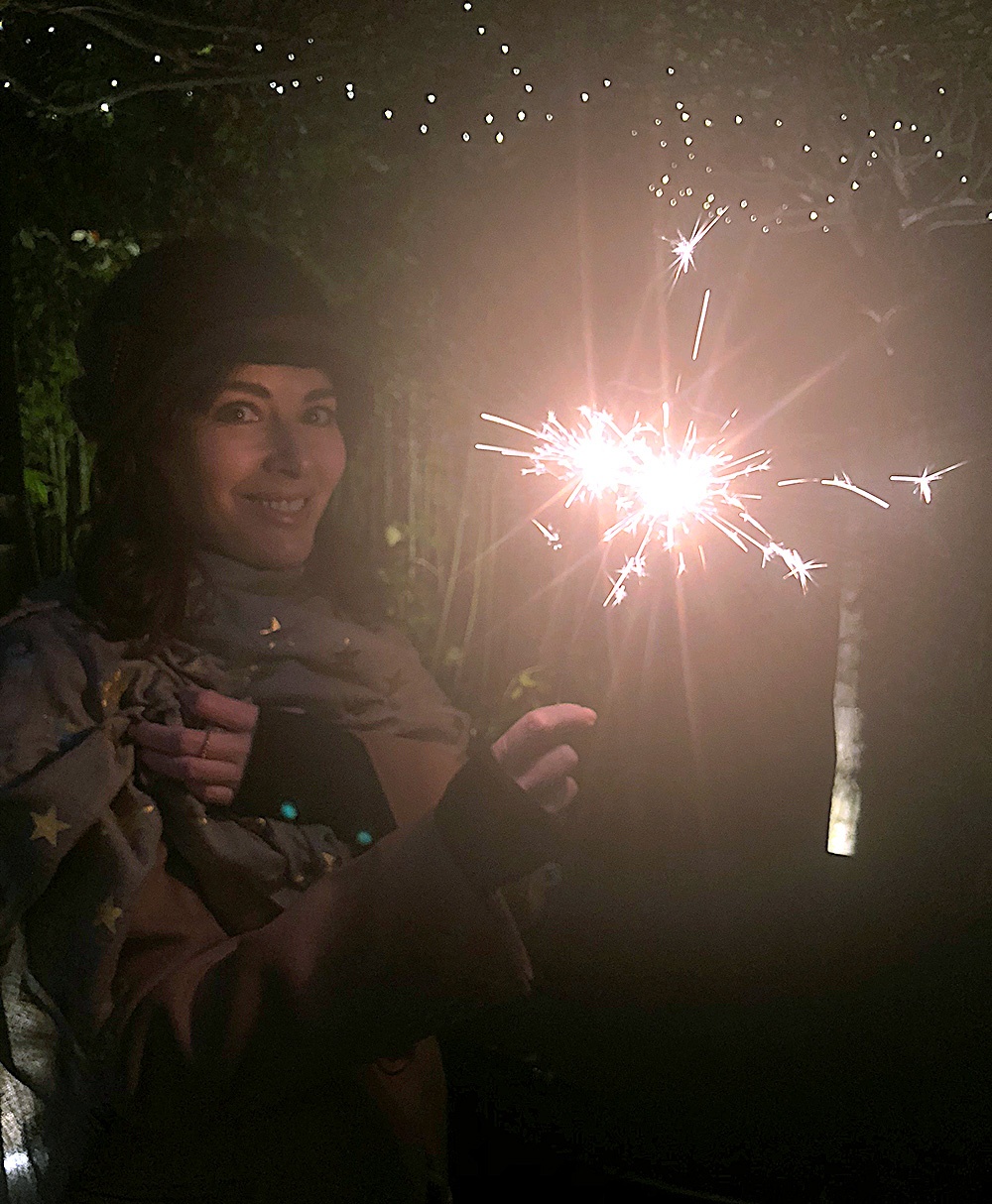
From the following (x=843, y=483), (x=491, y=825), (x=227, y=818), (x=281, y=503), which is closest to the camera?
(x=491, y=825)

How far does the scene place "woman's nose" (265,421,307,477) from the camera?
1809 millimetres

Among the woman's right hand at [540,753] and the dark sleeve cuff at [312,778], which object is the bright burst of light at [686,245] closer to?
the woman's right hand at [540,753]

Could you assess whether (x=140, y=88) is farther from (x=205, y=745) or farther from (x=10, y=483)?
(x=205, y=745)

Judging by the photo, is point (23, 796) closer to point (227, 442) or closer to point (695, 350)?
point (227, 442)

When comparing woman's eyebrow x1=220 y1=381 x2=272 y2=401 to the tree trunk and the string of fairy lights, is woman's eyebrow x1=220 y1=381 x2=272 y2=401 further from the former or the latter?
the string of fairy lights

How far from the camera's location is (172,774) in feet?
5.62

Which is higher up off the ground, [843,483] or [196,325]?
[196,325]

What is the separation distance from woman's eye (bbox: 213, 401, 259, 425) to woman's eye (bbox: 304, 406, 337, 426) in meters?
0.09

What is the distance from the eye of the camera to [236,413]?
178cm

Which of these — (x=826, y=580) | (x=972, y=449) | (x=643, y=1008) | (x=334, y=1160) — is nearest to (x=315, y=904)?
(x=334, y=1160)

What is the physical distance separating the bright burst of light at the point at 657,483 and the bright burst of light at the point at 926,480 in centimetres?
24

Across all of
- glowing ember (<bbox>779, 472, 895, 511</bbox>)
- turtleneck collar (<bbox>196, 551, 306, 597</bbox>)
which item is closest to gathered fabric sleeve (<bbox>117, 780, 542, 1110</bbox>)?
turtleneck collar (<bbox>196, 551, 306, 597</bbox>)

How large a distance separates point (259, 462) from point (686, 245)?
2.99 ft

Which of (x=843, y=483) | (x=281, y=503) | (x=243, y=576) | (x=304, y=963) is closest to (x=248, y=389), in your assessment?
(x=281, y=503)
